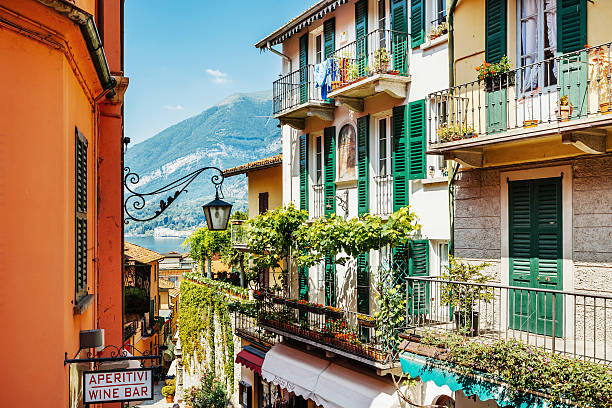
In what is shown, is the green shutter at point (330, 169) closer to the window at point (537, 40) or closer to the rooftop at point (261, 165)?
the rooftop at point (261, 165)

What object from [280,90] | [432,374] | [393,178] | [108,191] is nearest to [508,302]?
[432,374]

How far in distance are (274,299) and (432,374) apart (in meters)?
7.37

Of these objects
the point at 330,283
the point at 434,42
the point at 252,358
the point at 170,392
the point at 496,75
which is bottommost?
the point at 170,392

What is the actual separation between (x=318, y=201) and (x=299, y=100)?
3085mm

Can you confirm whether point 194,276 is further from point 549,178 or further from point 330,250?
point 549,178

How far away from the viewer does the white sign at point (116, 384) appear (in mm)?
5199

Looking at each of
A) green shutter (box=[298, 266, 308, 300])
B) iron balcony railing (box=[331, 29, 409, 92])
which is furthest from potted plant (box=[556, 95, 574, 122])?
green shutter (box=[298, 266, 308, 300])

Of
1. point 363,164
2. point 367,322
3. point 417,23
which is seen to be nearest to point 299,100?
point 363,164

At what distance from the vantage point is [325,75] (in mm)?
16156

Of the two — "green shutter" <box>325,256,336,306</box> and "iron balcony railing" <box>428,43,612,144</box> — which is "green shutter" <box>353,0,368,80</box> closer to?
"iron balcony railing" <box>428,43,612,144</box>

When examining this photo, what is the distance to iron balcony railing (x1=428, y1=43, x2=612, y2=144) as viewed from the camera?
8719 millimetres

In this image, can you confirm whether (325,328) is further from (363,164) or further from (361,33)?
(361,33)

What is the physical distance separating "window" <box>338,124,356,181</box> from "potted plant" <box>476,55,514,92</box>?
→ 5516 millimetres

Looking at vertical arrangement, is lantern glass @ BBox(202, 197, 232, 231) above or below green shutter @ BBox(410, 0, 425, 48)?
below
